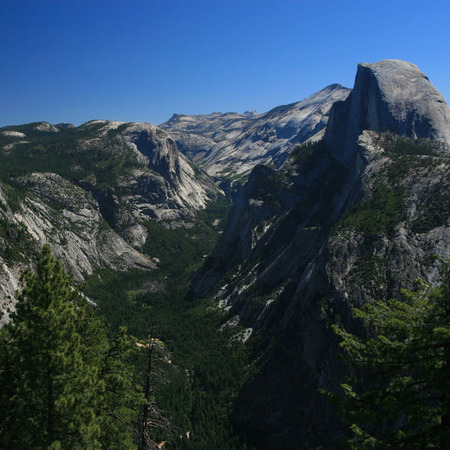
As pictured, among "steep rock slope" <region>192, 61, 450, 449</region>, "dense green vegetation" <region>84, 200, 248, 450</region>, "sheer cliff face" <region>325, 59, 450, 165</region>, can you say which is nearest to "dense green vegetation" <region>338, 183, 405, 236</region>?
"steep rock slope" <region>192, 61, 450, 449</region>

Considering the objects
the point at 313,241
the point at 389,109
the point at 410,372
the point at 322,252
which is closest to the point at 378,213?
the point at 322,252

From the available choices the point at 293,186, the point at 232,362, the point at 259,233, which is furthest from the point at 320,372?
the point at 293,186

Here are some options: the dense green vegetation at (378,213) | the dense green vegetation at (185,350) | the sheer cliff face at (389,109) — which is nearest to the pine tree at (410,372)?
the dense green vegetation at (185,350)

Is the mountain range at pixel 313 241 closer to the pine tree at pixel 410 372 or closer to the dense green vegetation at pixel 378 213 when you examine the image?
the dense green vegetation at pixel 378 213

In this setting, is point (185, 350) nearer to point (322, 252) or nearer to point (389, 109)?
point (322, 252)

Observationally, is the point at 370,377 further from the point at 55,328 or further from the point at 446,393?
the point at 55,328
